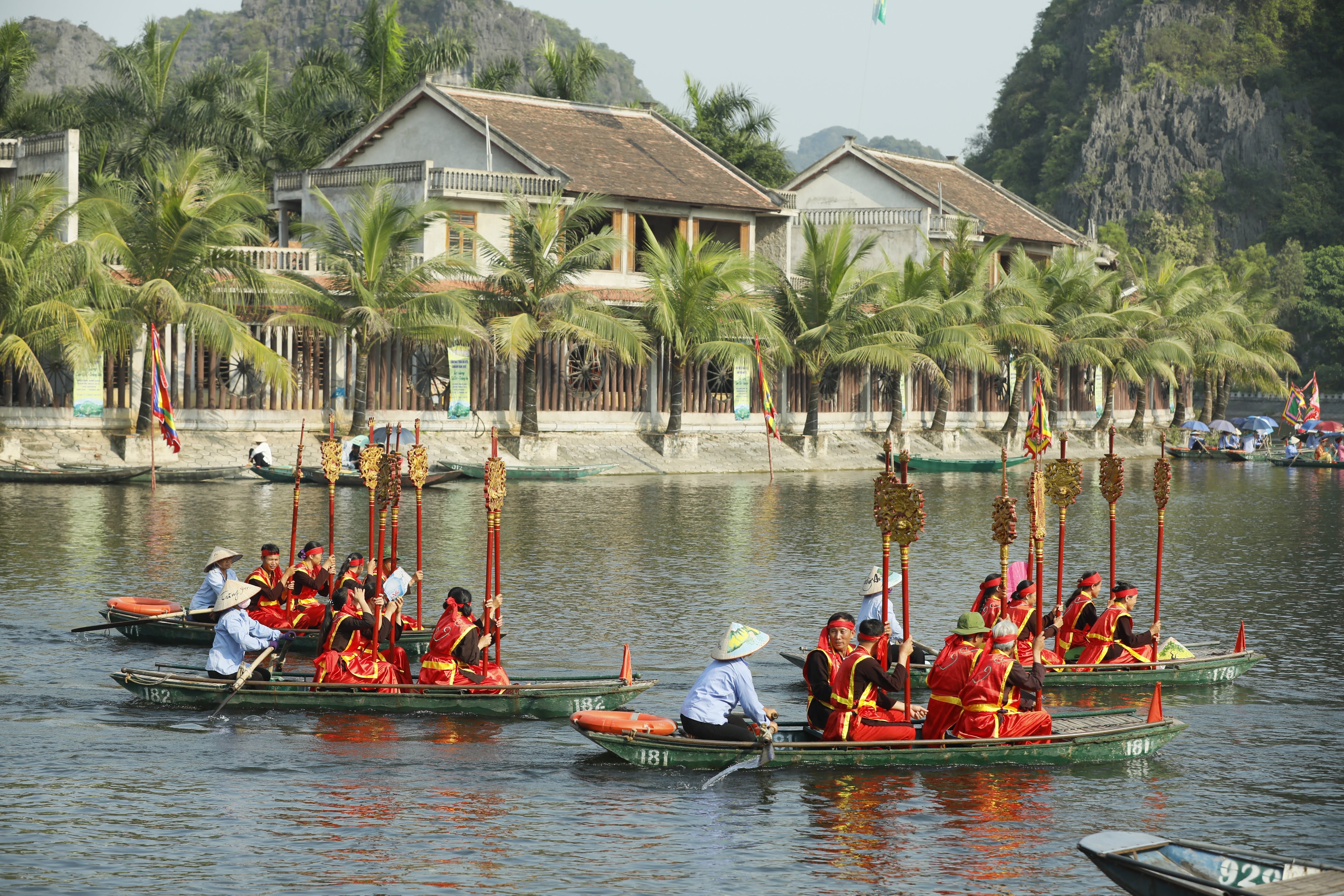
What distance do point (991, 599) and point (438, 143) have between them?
36705 mm

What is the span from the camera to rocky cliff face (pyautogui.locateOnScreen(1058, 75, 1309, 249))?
97938mm

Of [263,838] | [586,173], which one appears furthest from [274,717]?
[586,173]

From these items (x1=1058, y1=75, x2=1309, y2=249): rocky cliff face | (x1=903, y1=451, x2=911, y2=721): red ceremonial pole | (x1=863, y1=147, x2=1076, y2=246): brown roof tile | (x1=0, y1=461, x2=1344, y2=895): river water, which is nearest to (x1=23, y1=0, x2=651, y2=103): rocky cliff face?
(x1=1058, y1=75, x2=1309, y2=249): rocky cliff face

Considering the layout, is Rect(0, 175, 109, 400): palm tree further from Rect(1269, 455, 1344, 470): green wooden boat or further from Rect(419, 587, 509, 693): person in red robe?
Rect(1269, 455, 1344, 470): green wooden boat

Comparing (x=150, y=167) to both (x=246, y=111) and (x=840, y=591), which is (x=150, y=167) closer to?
(x=246, y=111)

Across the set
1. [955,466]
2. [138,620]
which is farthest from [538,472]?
[138,620]

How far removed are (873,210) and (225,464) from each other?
27203 mm

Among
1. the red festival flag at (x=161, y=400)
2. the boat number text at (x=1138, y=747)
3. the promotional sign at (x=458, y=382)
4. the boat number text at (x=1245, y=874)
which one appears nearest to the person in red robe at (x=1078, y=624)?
the boat number text at (x=1138, y=747)

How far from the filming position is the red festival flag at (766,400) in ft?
143

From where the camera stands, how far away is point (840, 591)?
2416 cm

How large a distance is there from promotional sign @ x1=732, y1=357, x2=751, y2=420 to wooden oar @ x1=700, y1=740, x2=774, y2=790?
36.8 m

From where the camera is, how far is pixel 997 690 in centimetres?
1369

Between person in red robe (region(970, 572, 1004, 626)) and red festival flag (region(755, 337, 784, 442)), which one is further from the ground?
red festival flag (region(755, 337, 784, 442))

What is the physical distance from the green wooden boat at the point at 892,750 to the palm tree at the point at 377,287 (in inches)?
1105
